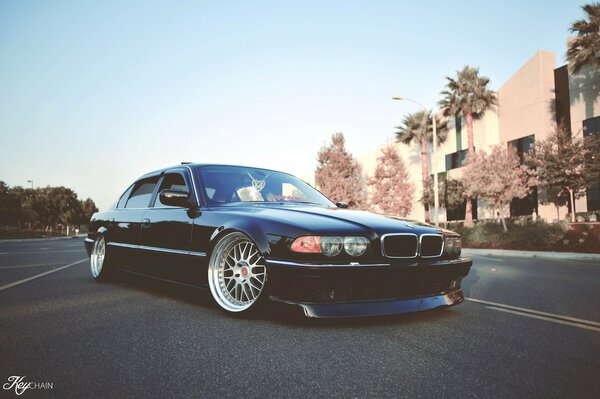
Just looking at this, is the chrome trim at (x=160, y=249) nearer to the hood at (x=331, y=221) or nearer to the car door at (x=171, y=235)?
the car door at (x=171, y=235)

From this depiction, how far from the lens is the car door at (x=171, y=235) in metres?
3.85

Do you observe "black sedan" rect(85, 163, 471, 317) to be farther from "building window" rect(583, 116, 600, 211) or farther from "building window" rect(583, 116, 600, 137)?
"building window" rect(583, 116, 600, 137)

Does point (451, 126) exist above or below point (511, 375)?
above

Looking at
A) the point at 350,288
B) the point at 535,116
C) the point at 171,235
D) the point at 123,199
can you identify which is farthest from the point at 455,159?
the point at 350,288

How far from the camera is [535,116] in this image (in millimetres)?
29438

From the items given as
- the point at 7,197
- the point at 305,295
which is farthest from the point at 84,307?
the point at 7,197

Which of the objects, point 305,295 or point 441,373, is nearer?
point 441,373

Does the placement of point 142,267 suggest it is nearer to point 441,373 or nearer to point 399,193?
point 441,373

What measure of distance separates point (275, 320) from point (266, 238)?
26.1 inches

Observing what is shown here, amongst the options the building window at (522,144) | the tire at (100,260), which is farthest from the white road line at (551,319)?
the building window at (522,144)

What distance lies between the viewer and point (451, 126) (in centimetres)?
3666

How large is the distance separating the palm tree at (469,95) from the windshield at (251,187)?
94.7 feet

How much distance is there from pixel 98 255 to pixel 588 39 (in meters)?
25.9

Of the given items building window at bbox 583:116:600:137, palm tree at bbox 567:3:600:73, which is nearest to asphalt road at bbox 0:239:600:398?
palm tree at bbox 567:3:600:73
